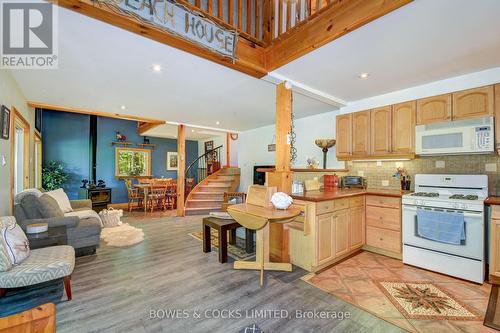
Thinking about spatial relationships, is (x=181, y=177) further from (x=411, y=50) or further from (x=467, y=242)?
(x=467, y=242)

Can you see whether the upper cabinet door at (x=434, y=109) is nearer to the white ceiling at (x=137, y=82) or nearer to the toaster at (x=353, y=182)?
the toaster at (x=353, y=182)

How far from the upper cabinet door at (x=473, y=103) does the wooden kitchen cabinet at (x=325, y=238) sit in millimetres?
2210

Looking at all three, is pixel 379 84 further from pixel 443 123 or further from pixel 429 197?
pixel 429 197

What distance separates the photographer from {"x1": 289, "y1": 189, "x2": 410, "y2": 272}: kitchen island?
286 cm

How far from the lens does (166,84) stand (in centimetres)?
350

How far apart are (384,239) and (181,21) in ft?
12.5

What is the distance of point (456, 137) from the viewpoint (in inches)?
119

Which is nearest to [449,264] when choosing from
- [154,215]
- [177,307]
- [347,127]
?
[347,127]

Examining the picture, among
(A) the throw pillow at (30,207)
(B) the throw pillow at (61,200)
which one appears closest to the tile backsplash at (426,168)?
(A) the throw pillow at (30,207)

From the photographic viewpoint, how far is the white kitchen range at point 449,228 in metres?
2.58

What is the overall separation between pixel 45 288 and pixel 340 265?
3.52 meters

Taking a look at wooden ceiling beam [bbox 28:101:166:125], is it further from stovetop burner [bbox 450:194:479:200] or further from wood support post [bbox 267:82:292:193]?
stovetop burner [bbox 450:194:479:200]

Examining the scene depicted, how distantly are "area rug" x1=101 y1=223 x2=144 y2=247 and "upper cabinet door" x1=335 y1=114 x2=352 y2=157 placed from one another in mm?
4060
